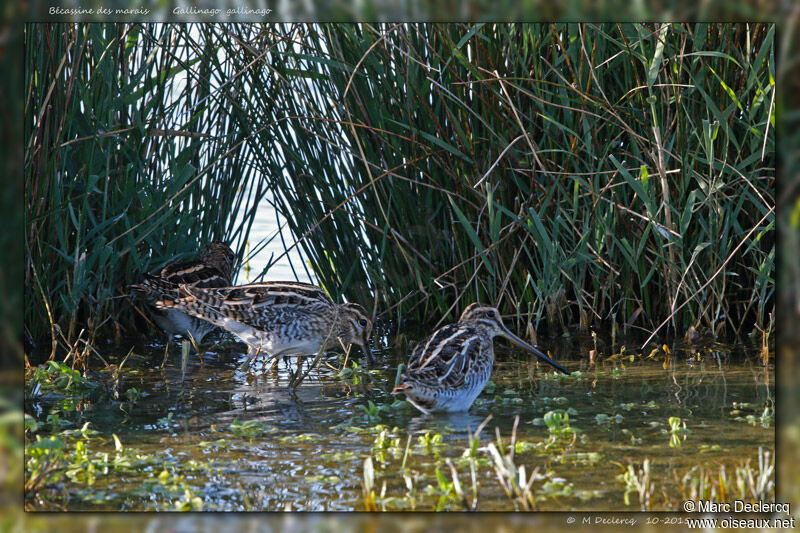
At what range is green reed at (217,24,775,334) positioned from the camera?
6262 mm

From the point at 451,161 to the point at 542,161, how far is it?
2.12 feet

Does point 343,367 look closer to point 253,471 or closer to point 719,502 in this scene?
point 253,471

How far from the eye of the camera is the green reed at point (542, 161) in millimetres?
6262

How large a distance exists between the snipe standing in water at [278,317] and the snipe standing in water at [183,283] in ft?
0.48

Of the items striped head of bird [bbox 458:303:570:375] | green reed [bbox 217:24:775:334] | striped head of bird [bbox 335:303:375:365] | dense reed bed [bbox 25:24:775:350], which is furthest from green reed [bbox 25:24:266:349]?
striped head of bird [bbox 458:303:570:375]

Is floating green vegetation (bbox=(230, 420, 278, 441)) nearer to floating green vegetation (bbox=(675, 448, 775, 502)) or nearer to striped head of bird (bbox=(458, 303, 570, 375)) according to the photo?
striped head of bird (bbox=(458, 303, 570, 375))

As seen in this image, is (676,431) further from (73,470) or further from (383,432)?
(73,470)

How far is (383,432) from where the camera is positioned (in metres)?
4.88

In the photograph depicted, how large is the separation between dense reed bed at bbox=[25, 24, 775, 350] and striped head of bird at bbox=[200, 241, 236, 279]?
251 mm

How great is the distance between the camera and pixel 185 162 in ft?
24.1

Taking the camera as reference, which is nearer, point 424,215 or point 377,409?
point 377,409

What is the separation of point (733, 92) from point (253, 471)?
383cm

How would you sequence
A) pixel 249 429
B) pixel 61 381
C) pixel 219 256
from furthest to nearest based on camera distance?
pixel 219 256 < pixel 61 381 < pixel 249 429

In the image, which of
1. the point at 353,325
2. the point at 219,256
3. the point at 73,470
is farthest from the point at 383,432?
the point at 219,256
